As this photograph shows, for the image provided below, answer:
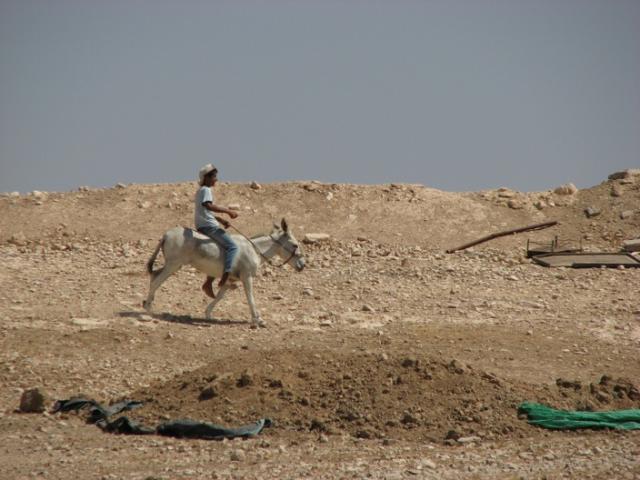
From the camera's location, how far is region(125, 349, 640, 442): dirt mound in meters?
11.0

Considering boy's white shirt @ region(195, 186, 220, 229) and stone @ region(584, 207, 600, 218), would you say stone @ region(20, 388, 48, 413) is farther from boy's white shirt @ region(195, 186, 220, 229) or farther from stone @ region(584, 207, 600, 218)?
stone @ region(584, 207, 600, 218)

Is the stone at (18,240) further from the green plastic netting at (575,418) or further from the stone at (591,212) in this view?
the green plastic netting at (575,418)

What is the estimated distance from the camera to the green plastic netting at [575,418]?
11.3 metres

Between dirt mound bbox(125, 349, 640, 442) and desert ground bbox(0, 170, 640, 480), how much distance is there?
0.02 meters


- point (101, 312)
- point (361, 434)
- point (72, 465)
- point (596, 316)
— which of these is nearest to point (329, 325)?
point (101, 312)

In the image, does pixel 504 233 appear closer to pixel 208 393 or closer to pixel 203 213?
pixel 203 213

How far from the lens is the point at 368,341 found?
1536cm

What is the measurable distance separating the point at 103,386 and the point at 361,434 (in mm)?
3416

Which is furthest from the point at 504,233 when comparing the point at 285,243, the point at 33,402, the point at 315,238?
the point at 33,402

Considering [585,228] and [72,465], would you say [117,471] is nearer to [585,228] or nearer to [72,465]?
[72,465]

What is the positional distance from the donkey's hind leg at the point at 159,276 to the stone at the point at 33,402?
13.9 ft

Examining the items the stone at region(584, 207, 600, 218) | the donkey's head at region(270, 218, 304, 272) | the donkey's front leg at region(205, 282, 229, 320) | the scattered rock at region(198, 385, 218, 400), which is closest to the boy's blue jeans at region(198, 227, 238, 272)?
the donkey's front leg at region(205, 282, 229, 320)

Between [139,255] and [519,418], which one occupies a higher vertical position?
[139,255]

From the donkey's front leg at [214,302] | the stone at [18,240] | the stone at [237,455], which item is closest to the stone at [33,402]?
the stone at [237,455]
